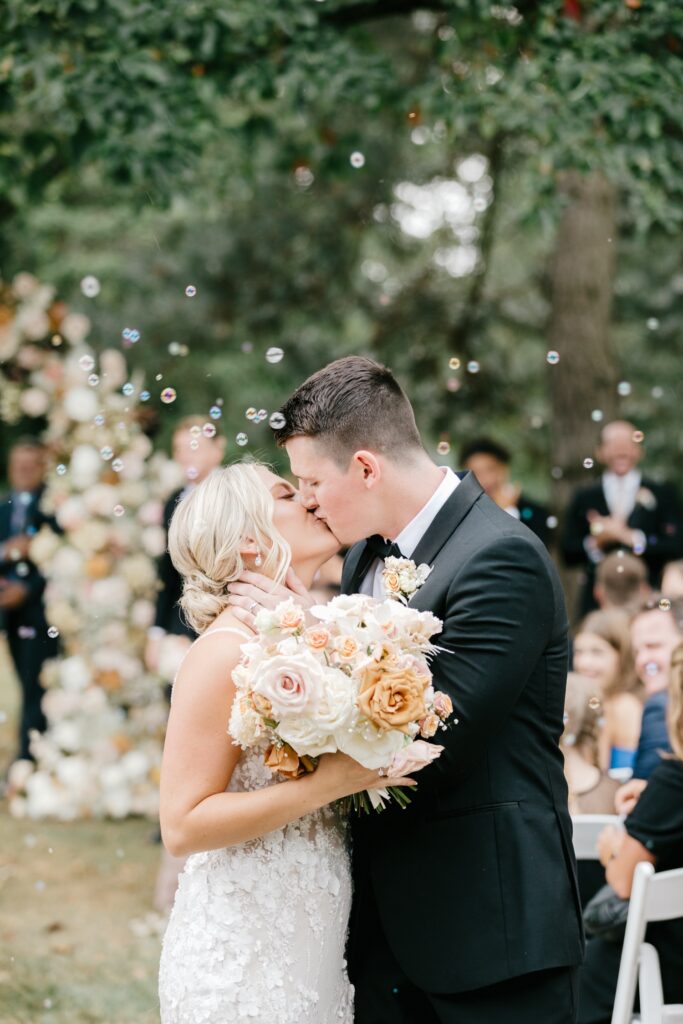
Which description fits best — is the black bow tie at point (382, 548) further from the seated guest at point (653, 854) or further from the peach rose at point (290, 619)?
the seated guest at point (653, 854)

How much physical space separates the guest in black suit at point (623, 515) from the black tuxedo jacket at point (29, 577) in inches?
144

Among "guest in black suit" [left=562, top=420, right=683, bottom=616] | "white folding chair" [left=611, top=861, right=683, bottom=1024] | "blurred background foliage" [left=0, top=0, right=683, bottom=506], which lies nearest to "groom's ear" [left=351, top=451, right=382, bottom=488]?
"white folding chair" [left=611, top=861, right=683, bottom=1024]

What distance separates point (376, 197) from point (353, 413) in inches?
375

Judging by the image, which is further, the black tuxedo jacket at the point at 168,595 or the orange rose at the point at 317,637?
the black tuxedo jacket at the point at 168,595

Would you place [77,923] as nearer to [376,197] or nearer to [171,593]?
[171,593]

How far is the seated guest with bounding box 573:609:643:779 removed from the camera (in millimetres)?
5145

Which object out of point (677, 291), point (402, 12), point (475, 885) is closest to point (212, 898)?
point (475, 885)

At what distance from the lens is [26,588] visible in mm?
8414

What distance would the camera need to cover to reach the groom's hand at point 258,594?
2752mm

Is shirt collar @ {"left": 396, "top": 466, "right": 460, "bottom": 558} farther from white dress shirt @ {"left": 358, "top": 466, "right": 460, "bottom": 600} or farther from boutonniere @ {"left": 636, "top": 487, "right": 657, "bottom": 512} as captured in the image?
boutonniere @ {"left": 636, "top": 487, "right": 657, "bottom": 512}

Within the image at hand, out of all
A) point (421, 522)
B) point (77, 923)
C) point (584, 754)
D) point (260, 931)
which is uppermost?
point (421, 522)

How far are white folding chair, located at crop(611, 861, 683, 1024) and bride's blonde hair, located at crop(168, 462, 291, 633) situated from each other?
132 cm

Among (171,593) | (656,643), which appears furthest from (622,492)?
(656,643)

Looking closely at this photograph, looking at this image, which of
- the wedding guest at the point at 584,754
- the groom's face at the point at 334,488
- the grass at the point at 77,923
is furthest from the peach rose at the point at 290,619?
the grass at the point at 77,923
